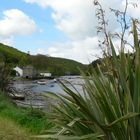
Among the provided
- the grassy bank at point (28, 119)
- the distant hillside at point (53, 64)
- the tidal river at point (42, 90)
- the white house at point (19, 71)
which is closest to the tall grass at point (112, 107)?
the tidal river at point (42, 90)

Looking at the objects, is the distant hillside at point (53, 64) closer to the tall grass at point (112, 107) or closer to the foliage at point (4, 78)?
the tall grass at point (112, 107)

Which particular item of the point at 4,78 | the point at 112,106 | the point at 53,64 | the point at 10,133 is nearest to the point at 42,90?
the point at 112,106

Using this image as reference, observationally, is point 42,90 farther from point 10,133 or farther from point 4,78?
point 4,78

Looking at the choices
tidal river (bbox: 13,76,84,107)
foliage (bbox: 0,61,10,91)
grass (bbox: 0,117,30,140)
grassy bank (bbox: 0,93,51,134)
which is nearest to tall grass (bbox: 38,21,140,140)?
tidal river (bbox: 13,76,84,107)

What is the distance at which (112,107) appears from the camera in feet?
15.0

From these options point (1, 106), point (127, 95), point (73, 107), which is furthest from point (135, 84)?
point (1, 106)

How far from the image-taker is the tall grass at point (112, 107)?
439 cm

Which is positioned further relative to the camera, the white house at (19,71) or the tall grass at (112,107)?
the white house at (19,71)

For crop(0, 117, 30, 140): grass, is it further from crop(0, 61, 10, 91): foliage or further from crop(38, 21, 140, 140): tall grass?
crop(0, 61, 10, 91): foliage

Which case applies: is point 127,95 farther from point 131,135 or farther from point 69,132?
point 69,132

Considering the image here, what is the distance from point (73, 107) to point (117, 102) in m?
0.56

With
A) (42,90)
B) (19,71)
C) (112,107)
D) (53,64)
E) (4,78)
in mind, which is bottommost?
(112,107)

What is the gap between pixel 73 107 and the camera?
16.2 feet

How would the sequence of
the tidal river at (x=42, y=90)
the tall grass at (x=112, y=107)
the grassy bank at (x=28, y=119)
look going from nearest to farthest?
the tall grass at (x=112, y=107) < the tidal river at (x=42, y=90) < the grassy bank at (x=28, y=119)
